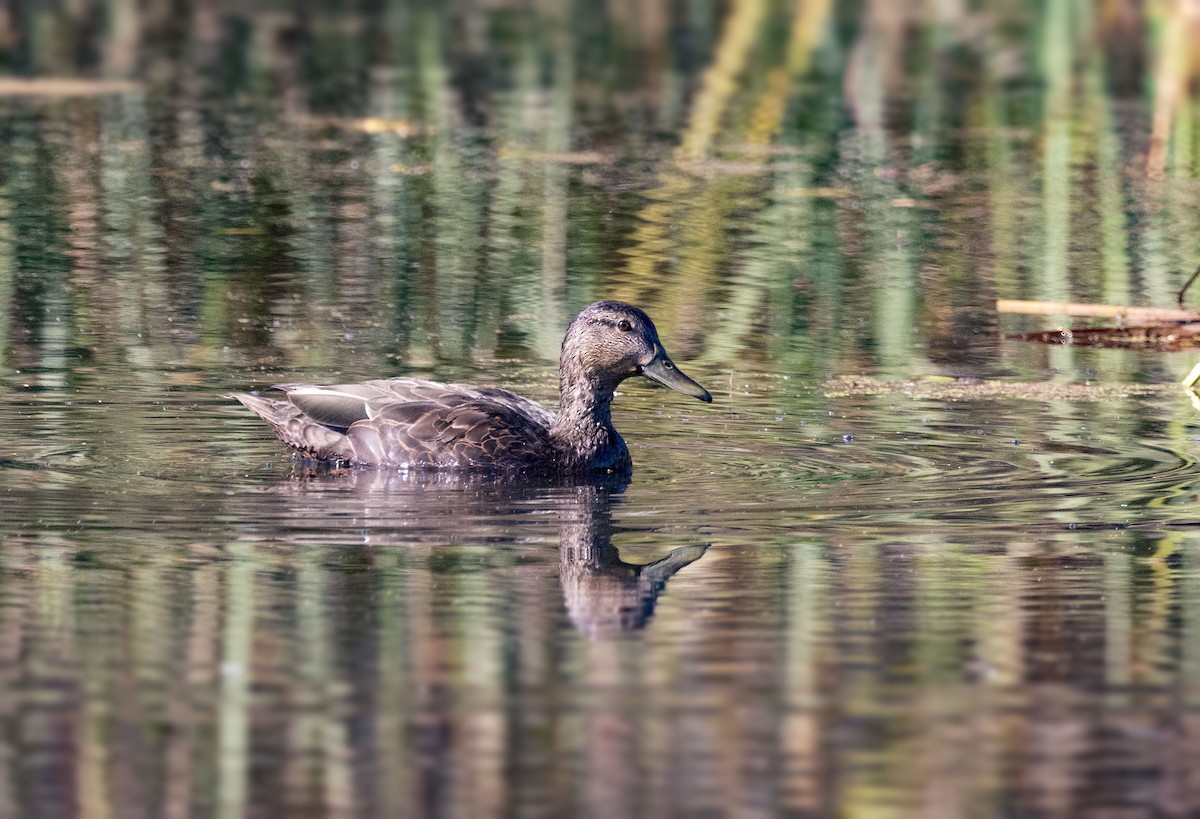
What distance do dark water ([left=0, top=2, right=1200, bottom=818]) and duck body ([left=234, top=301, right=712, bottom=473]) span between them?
0.16m

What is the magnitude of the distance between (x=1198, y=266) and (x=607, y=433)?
20.3 ft

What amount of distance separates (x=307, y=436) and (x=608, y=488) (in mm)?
1197

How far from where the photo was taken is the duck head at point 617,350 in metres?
9.89

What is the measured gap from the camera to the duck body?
31.1ft

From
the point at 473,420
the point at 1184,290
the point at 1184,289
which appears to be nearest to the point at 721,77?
the point at 1184,290

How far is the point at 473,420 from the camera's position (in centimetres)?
949

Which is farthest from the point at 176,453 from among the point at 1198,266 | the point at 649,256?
the point at 1198,266

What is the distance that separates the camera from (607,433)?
31.4ft

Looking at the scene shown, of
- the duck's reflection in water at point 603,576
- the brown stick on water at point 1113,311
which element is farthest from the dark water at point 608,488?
the brown stick on water at point 1113,311

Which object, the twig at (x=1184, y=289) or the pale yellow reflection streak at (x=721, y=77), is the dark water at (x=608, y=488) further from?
the twig at (x=1184, y=289)

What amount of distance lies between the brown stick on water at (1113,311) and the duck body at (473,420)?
3280 mm

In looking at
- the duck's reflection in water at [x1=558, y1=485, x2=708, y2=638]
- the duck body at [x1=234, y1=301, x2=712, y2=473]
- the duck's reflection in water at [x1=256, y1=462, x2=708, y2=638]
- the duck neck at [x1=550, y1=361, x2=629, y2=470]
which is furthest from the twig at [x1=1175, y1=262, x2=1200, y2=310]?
the duck's reflection in water at [x1=558, y1=485, x2=708, y2=638]

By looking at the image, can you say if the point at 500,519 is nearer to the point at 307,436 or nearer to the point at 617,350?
the point at 307,436

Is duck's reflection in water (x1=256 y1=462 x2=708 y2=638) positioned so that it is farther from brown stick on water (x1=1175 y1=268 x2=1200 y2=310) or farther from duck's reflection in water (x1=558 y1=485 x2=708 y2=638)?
brown stick on water (x1=1175 y1=268 x2=1200 y2=310)
